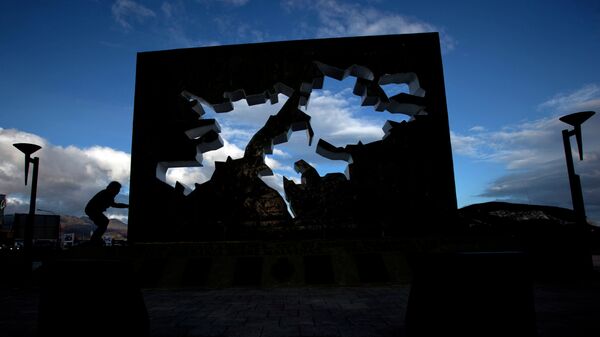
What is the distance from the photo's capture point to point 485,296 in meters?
2.92

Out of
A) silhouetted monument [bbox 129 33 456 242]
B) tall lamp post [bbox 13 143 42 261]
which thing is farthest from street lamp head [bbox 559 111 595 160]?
tall lamp post [bbox 13 143 42 261]

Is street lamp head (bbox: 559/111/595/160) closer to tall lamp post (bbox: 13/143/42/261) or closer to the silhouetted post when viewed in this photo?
the silhouetted post

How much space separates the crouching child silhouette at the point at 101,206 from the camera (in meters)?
9.29

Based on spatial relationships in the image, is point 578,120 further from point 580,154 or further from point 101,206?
point 101,206

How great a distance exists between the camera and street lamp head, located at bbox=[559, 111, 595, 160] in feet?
28.7

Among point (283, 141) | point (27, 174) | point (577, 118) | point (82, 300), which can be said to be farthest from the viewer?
point (283, 141)

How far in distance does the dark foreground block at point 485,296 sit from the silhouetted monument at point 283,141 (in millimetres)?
6630

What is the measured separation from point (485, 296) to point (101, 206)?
30.5ft

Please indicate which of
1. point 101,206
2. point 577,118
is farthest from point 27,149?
point 577,118

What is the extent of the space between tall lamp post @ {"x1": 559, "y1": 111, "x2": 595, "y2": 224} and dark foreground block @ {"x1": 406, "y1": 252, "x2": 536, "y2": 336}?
7.34 meters

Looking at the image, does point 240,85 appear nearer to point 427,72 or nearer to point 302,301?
point 427,72

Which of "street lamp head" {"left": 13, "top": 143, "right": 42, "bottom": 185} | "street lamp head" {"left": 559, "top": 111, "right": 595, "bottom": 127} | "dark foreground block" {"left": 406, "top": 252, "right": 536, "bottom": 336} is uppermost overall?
"street lamp head" {"left": 559, "top": 111, "right": 595, "bottom": 127}

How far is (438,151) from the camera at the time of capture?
993 cm

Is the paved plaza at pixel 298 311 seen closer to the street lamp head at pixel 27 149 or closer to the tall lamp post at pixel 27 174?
the tall lamp post at pixel 27 174
